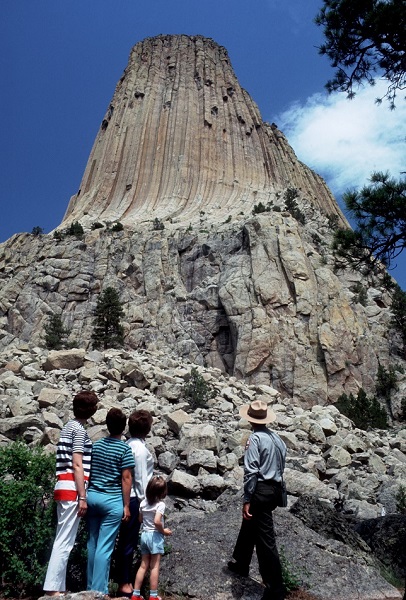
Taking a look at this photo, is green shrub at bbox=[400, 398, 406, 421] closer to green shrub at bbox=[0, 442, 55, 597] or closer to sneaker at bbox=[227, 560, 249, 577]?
sneaker at bbox=[227, 560, 249, 577]

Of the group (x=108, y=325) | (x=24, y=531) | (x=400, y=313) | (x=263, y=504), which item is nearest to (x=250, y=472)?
(x=263, y=504)

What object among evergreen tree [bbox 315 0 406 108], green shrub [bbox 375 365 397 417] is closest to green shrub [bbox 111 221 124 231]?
green shrub [bbox 375 365 397 417]

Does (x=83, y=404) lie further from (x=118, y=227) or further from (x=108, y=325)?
(x=118, y=227)

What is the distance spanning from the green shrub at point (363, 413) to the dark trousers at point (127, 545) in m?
16.4

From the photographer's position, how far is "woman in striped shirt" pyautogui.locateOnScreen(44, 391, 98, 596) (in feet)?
13.1

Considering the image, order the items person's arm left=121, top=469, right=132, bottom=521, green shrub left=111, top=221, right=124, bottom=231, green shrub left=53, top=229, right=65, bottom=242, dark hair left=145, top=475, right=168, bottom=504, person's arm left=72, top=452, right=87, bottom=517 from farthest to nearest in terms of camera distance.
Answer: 1. green shrub left=111, top=221, right=124, bottom=231
2. green shrub left=53, top=229, right=65, bottom=242
3. dark hair left=145, top=475, right=168, bottom=504
4. person's arm left=121, top=469, right=132, bottom=521
5. person's arm left=72, top=452, right=87, bottom=517

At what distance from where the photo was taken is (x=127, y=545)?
4496 mm

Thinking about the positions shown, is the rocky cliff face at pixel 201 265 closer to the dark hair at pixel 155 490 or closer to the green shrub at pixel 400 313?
the green shrub at pixel 400 313

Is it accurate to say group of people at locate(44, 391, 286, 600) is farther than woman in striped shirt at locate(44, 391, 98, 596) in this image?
Yes

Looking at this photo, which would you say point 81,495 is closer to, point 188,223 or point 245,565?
point 245,565

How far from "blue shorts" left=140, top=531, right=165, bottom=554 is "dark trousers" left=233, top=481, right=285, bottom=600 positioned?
90cm

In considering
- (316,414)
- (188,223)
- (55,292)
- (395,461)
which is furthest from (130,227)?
(395,461)

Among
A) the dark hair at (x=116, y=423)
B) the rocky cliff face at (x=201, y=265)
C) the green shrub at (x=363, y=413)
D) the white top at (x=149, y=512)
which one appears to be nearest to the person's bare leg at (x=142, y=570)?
the white top at (x=149, y=512)

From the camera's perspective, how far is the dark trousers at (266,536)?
15.5ft
